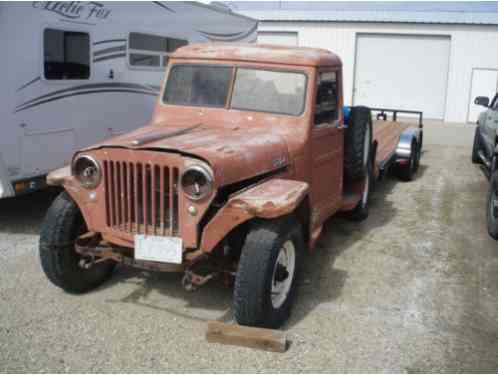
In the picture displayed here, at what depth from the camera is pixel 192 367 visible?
Answer: 144 inches

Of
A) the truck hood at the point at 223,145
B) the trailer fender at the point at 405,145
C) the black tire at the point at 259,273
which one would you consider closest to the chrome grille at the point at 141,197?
the truck hood at the point at 223,145

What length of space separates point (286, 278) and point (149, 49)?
5.38 metres

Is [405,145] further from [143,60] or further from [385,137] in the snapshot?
[143,60]

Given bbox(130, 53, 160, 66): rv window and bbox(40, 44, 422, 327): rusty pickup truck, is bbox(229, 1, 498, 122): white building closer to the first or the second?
bbox(130, 53, 160, 66): rv window

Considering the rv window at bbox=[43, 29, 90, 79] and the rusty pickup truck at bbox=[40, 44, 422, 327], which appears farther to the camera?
the rv window at bbox=[43, 29, 90, 79]

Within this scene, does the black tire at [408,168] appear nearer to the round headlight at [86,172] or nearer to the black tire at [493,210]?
the black tire at [493,210]

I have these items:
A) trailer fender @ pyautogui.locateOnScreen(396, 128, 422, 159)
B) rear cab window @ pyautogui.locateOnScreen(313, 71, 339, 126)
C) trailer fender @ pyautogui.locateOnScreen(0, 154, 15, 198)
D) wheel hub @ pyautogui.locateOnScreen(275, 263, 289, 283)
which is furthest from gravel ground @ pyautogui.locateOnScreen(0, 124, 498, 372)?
trailer fender @ pyautogui.locateOnScreen(396, 128, 422, 159)

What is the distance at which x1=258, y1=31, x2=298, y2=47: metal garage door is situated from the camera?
22.5 m

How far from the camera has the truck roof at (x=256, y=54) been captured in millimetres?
5195

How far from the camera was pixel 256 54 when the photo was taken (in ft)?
17.2

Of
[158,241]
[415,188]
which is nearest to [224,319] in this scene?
[158,241]

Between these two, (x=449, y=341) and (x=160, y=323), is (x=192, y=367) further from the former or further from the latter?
(x=449, y=341)

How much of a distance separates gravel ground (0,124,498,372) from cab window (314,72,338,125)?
4.67ft

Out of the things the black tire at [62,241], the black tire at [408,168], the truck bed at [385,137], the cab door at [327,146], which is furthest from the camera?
the black tire at [408,168]
